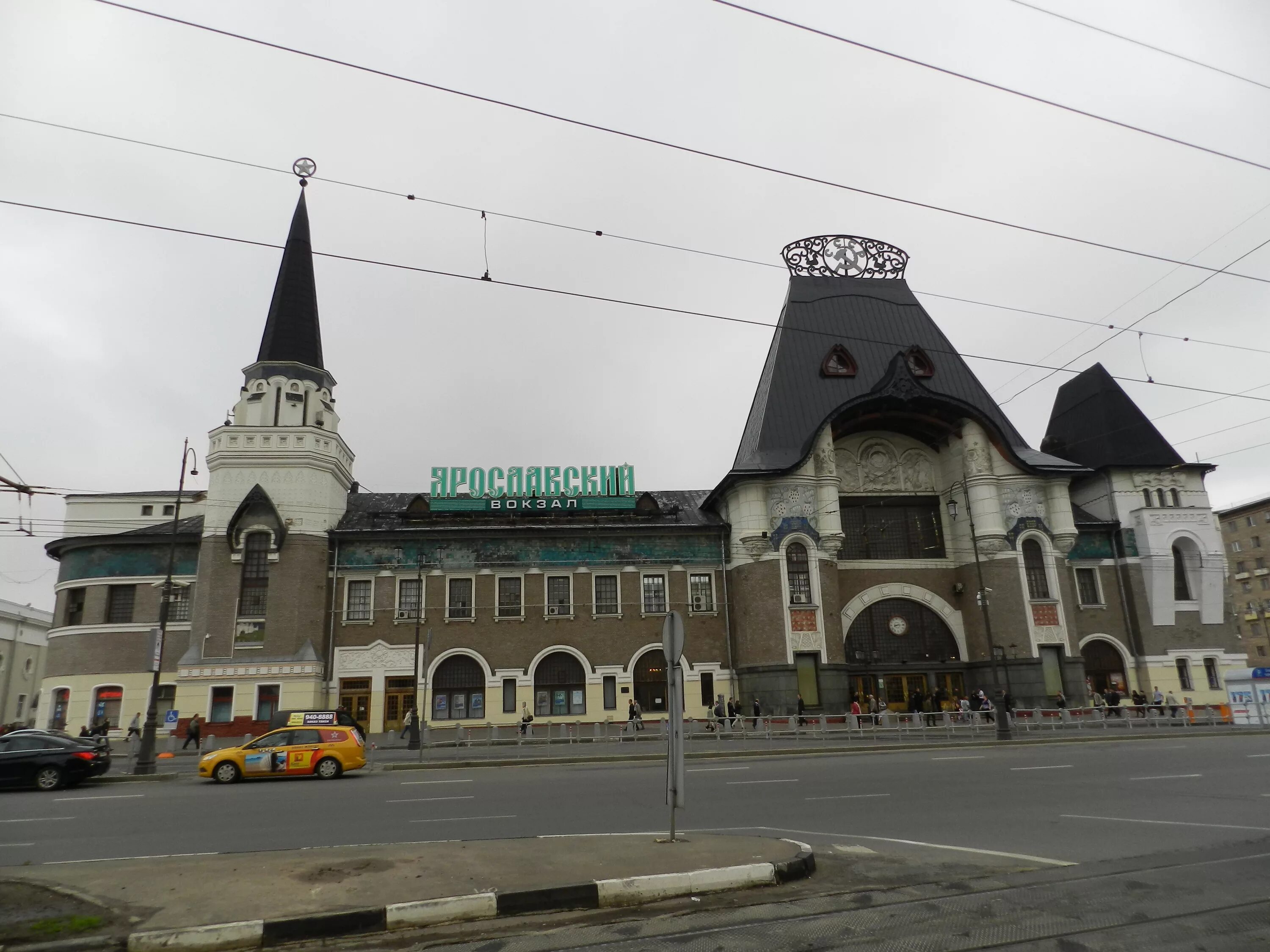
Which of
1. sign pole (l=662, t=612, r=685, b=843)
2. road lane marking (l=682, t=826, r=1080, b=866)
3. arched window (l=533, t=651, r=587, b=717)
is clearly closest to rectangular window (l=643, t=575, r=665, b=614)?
arched window (l=533, t=651, r=587, b=717)

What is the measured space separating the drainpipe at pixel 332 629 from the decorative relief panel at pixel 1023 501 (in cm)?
2704

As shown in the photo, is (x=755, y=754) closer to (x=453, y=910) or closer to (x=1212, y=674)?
(x=453, y=910)

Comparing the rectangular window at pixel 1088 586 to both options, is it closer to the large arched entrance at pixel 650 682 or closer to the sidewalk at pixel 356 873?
the large arched entrance at pixel 650 682

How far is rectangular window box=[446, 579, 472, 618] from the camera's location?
35906mm

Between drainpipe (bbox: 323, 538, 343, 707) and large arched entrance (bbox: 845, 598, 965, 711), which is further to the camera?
large arched entrance (bbox: 845, 598, 965, 711)

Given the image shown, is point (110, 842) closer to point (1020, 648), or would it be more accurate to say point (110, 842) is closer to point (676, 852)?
point (676, 852)

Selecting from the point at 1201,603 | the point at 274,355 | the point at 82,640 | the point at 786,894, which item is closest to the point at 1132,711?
the point at 1201,603

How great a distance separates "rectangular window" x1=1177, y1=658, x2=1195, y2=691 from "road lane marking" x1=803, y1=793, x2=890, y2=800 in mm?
32780

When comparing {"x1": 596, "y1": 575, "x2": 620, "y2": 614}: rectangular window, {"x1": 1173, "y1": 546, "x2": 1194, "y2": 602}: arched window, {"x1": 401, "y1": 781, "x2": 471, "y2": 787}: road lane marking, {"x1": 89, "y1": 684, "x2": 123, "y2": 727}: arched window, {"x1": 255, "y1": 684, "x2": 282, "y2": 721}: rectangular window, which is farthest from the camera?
{"x1": 1173, "y1": 546, "x2": 1194, "y2": 602}: arched window

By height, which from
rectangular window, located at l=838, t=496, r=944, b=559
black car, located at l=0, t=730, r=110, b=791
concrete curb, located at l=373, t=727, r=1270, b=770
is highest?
rectangular window, located at l=838, t=496, r=944, b=559

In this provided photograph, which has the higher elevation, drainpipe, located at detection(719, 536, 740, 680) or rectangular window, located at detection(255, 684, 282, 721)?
drainpipe, located at detection(719, 536, 740, 680)

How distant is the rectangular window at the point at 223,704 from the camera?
107 feet

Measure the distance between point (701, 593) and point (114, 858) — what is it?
29.8 metres

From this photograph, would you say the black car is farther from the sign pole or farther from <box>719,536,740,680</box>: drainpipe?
<box>719,536,740,680</box>: drainpipe
